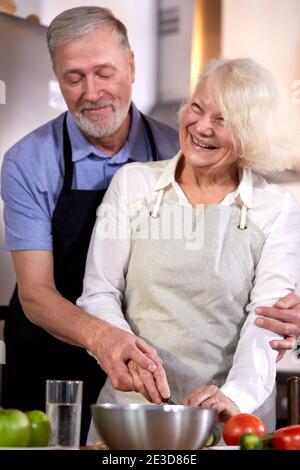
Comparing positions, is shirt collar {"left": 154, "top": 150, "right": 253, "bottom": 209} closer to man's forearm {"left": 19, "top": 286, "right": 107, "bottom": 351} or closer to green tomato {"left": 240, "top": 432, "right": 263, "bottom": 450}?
man's forearm {"left": 19, "top": 286, "right": 107, "bottom": 351}

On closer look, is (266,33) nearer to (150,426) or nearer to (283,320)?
(283,320)

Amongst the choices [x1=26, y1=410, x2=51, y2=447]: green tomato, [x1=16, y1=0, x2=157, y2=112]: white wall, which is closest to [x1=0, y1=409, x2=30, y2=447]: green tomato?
[x1=26, y1=410, x2=51, y2=447]: green tomato

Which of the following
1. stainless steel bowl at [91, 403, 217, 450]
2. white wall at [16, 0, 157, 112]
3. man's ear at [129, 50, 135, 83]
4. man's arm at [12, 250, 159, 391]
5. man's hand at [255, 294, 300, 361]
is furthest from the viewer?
white wall at [16, 0, 157, 112]

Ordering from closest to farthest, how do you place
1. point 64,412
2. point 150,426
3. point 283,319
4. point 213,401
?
point 150,426 → point 64,412 → point 213,401 → point 283,319

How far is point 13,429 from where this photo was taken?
144 centimetres

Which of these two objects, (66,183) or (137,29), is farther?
(137,29)

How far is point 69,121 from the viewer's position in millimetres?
2668

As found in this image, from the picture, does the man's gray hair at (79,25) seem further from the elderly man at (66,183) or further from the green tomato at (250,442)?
the green tomato at (250,442)

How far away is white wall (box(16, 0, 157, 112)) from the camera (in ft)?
9.15

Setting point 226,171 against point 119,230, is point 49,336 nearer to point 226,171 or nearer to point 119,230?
point 119,230

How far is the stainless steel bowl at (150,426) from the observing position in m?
1.42

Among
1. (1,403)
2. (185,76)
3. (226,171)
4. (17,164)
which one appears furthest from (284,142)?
(1,403)

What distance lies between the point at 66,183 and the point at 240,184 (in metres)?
0.49

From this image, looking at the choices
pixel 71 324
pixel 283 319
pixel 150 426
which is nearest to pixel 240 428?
pixel 150 426
